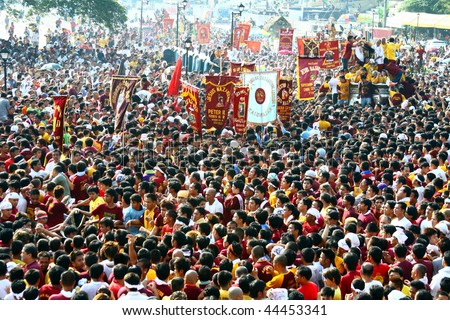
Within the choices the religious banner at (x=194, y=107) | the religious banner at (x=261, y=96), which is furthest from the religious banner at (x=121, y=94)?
the religious banner at (x=261, y=96)

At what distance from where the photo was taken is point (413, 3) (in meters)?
65.6

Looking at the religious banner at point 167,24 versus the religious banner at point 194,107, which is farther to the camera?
the religious banner at point 167,24

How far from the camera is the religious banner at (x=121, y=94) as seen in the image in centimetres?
1487

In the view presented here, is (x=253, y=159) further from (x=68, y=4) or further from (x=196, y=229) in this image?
(x=68, y=4)

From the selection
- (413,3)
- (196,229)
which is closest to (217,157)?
(196,229)

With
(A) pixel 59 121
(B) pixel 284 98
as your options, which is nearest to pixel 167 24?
(B) pixel 284 98

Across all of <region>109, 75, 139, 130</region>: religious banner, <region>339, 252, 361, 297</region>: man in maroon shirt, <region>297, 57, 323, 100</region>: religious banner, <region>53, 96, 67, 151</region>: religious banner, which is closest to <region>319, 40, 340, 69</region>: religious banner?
<region>297, 57, 323, 100</region>: religious banner

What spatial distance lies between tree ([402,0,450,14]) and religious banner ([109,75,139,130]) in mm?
51685

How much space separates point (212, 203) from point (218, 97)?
5750 mm

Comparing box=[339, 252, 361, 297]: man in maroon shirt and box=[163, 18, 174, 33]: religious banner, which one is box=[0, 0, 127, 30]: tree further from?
box=[339, 252, 361, 297]: man in maroon shirt

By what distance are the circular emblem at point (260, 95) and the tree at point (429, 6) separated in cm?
4915

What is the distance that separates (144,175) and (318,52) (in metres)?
13.9

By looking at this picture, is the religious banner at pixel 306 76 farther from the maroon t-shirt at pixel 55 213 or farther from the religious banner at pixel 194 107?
the maroon t-shirt at pixel 55 213

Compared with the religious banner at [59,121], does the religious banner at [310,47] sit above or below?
above
